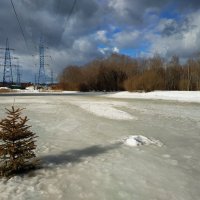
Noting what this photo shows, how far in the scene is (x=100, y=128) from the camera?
11688 millimetres

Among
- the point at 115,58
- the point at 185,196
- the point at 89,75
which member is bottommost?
the point at 185,196

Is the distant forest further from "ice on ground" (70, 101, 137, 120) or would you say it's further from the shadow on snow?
the shadow on snow

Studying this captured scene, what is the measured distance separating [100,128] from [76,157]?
14.9ft

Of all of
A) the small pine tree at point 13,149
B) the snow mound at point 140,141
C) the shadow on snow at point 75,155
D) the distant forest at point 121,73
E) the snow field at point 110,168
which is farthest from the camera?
the distant forest at point 121,73

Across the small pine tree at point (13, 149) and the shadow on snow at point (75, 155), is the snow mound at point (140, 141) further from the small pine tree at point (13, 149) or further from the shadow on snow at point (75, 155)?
the small pine tree at point (13, 149)

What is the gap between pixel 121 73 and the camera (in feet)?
298

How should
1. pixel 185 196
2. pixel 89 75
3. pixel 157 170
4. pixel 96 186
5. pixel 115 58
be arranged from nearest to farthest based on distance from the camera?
1. pixel 185 196
2. pixel 96 186
3. pixel 157 170
4. pixel 89 75
5. pixel 115 58

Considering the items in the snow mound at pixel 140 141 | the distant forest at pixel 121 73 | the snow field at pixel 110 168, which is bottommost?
the snow field at pixel 110 168

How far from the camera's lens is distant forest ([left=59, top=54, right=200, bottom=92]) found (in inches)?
2972

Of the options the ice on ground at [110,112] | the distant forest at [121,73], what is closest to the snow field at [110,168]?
the ice on ground at [110,112]

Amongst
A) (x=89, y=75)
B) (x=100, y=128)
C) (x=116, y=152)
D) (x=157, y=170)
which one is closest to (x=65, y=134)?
(x=100, y=128)

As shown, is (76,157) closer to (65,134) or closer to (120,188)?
(120,188)

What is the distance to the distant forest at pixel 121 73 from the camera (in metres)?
75.5

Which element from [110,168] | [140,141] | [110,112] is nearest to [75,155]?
[110,168]
